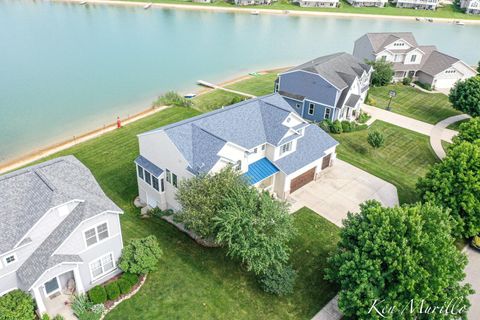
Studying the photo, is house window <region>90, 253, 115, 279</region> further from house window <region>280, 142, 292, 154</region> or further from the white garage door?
the white garage door

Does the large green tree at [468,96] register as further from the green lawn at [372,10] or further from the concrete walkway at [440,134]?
the green lawn at [372,10]

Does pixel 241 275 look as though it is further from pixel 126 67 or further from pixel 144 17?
pixel 144 17

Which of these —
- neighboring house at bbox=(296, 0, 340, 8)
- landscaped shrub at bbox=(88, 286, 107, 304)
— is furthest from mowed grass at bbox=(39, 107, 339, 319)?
neighboring house at bbox=(296, 0, 340, 8)

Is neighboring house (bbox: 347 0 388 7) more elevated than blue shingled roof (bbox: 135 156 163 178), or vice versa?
neighboring house (bbox: 347 0 388 7)

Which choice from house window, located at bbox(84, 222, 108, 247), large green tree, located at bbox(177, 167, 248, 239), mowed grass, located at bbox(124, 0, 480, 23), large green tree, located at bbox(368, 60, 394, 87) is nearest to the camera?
house window, located at bbox(84, 222, 108, 247)

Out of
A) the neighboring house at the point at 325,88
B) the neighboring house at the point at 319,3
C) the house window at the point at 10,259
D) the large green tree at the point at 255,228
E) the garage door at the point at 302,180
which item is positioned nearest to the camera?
the house window at the point at 10,259

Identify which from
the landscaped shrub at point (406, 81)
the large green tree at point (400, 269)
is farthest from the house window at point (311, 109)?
the large green tree at point (400, 269)

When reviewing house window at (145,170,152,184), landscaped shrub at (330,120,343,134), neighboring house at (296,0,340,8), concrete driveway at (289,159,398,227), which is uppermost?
neighboring house at (296,0,340,8)

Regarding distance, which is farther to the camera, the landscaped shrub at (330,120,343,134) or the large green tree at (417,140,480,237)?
the landscaped shrub at (330,120,343,134)
